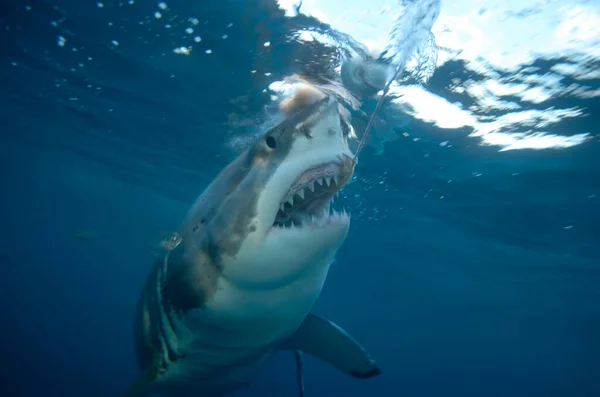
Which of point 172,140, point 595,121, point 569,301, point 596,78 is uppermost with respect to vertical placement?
point 596,78

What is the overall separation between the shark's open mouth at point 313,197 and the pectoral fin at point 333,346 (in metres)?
2.63

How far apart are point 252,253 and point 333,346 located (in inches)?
128

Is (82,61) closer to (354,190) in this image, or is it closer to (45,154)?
(354,190)

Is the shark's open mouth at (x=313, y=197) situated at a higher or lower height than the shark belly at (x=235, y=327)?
higher

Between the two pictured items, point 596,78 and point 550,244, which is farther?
point 550,244

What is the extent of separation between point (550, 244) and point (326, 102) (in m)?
22.6

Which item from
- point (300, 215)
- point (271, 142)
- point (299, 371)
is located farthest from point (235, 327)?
point (299, 371)

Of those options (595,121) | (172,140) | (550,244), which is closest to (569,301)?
(550,244)

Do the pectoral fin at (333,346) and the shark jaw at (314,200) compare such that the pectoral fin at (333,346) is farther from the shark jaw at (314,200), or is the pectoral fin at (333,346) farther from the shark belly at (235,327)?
the shark jaw at (314,200)

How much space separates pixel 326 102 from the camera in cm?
244

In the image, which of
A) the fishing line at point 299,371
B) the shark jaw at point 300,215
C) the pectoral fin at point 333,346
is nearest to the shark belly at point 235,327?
the shark jaw at point 300,215

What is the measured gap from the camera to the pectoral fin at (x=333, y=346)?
5.04m

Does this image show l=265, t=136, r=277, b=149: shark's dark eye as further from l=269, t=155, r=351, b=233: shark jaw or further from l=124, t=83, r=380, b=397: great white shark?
A: l=269, t=155, r=351, b=233: shark jaw

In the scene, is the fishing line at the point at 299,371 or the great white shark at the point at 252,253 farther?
the fishing line at the point at 299,371
